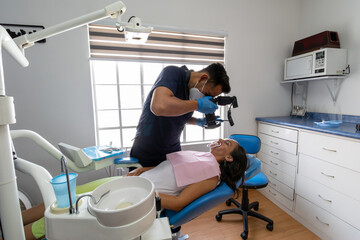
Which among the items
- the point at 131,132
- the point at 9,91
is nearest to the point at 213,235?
the point at 131,132

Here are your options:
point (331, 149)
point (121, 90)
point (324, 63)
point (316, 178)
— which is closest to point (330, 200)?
point (316, 178)

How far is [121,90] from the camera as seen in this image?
7.45 feet

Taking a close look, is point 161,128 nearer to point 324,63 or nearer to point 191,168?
point 191,168

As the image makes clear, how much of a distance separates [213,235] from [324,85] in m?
2.39

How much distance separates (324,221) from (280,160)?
2.31ft

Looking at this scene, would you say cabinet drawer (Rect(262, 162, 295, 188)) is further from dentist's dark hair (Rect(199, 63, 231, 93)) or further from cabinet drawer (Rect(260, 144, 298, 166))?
dentist's dark hair (Rect(199, 63, 231, 93))

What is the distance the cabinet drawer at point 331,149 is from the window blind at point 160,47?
4.72 feet

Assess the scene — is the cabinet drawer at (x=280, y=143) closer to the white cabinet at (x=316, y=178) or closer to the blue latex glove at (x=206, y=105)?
the white cabinet at (x=316, y=178)

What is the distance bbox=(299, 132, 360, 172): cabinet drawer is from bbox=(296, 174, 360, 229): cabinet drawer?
11.4 inches

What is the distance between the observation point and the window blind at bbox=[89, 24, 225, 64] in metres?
1.98

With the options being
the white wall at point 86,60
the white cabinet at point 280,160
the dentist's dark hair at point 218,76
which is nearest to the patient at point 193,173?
the dentist's dark hair at point 218,76

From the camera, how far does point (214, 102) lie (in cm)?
123

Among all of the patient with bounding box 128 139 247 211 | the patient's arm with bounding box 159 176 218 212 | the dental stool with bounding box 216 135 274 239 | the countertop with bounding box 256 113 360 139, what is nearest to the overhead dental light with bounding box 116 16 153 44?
the patient with bounding box 128 139 247 211

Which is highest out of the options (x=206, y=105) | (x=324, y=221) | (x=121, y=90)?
(x=121, y=90)
